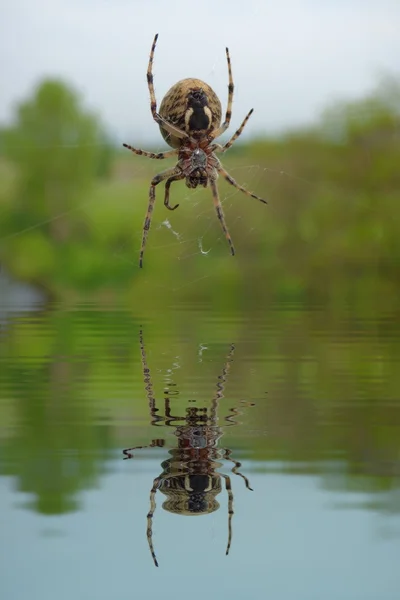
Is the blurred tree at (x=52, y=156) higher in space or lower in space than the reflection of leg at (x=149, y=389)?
higher

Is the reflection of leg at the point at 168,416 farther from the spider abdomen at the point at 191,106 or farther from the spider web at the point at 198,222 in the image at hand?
the spider web at the point at 198,222

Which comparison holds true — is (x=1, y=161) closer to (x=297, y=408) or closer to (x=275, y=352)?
(x=275, y=352)

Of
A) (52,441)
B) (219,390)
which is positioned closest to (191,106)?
(52,441)

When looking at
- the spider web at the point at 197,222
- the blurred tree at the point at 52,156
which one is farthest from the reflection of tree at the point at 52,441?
the blurred tree at the point at 52,156

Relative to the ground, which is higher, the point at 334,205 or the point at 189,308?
the point at 334,205

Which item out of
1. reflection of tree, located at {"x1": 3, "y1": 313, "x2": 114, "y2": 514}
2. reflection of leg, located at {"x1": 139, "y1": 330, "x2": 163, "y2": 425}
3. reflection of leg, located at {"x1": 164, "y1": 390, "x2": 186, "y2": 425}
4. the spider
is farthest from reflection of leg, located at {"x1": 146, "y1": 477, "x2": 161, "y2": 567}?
reflection of leg, located at {"x1": 139, "y1": 330, "x2": 163, "y2": 425}

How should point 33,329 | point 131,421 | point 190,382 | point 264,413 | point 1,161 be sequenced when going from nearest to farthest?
1. point 131,421
2. point 264,413
3. point 190,382
4. point 33,329
5. point 1,161

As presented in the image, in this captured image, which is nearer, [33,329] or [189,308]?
[33,329]

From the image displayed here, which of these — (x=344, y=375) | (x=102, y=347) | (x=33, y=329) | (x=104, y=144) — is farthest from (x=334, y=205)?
(x=344, y=375)
